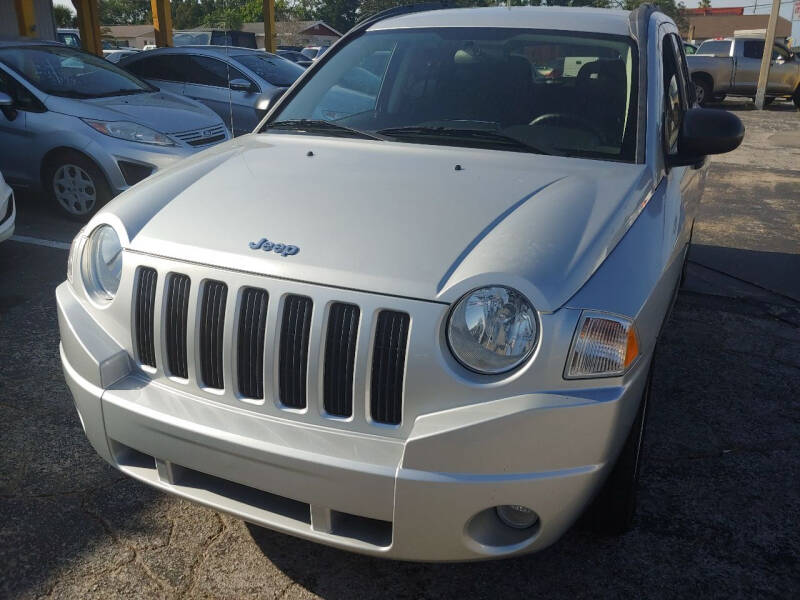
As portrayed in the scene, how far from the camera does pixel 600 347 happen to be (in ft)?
6.83

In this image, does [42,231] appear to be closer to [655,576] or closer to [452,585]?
[452,585]

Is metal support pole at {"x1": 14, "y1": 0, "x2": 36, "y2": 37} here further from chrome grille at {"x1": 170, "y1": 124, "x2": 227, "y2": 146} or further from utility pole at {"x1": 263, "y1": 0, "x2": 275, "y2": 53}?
utility pole at {"x1": 263, "y1": 0, "x2": 275, "y2": 53}

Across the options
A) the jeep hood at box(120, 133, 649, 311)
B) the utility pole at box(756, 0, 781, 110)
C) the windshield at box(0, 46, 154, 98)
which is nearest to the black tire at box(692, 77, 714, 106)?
the utility pole at box(756, 0, 781, 110)

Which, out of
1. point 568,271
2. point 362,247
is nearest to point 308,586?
point 362,247

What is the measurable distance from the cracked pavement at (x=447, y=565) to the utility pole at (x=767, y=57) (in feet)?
62.4

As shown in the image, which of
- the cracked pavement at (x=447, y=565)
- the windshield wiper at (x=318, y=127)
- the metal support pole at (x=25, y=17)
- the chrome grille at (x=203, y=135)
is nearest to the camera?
the cracked pavement at (x=447, y=565)

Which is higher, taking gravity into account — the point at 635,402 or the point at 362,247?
the point at 362,247

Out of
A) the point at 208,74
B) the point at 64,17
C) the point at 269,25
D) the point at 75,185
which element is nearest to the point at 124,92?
the point at 75,185

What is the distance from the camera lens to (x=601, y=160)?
2.98 meters

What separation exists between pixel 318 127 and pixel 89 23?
12716 millimetres

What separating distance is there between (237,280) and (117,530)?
1.15 metres

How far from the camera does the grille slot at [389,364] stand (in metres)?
2.07

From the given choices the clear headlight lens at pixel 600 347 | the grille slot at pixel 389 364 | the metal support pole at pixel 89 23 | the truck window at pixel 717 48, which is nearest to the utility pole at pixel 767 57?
the truck window at pixel 717 48

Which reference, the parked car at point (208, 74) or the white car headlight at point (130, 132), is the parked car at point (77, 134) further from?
Answer: the parked car at point (208, 74)
